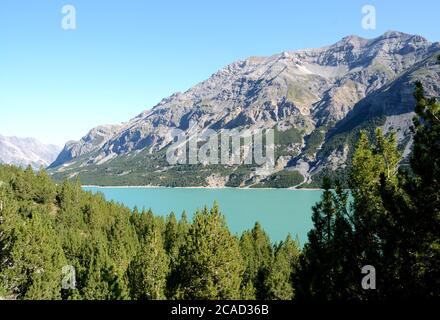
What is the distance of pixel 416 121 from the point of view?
14391 millimetres

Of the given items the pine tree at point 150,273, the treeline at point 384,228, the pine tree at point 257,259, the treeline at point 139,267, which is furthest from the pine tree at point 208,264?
the pine tree at point 257,259

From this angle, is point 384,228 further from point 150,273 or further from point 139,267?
point 139,267

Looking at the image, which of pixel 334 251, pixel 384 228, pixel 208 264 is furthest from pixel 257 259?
pixel 384 228

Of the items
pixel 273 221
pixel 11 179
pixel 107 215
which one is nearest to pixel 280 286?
pixel 107 215

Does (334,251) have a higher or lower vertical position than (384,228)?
lower

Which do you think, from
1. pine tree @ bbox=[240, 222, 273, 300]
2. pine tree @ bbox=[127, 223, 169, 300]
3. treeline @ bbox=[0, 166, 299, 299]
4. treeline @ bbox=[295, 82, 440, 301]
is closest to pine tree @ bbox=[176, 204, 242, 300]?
treeline @ bbox=[0, 166, 299, 299]

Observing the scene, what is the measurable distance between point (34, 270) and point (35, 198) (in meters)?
59.3

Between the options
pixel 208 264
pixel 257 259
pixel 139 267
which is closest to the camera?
pixel 208 264

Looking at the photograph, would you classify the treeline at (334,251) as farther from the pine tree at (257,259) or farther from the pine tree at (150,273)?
the pine tree at (257,259)

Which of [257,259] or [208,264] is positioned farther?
[257,259]

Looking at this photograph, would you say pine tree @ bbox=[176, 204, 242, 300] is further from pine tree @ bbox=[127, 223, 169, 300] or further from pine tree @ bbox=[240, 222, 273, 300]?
pine tree @ bbox=[240, 222, 273, 300]

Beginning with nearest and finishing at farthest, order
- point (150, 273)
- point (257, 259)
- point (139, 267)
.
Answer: point (150, 273) → point (139, 267) → point (257, 259)

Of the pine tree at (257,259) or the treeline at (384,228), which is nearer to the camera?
the treeline at (384,228)
